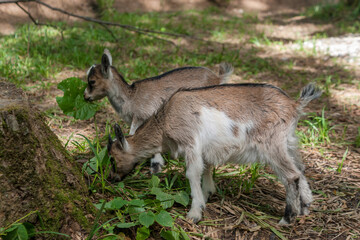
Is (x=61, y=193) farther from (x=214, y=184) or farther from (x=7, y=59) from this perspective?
(x=7, y=59)

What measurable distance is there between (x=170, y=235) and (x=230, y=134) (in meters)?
1.17

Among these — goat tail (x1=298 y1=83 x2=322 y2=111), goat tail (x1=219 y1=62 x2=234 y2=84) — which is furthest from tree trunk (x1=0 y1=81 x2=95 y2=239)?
goat tail (x1=219 y1=62 x2=234 y2=84)

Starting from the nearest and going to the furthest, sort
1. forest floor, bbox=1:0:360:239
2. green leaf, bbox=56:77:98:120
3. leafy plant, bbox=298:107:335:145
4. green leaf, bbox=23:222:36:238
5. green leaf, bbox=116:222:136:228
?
green leaf, bbox=23:222:36:238 → green leaf, bbox=116:222:136:228 → forest floor, bbox=1:0:360:239 → green leaf, bbox=56:77:98:120 → leafy plant, bbox=298:107:335:145

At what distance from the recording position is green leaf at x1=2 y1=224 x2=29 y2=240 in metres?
2.40

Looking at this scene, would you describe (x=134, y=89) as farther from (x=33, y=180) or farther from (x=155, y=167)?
(x=33, y=180)

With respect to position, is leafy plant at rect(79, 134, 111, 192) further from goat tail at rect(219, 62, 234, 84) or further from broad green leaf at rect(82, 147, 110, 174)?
goat tail at rect(219, 62, 234, 84)

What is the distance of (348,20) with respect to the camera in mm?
11750

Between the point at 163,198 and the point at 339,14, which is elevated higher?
the point at 339,14

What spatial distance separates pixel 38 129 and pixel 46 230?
0.82 meters

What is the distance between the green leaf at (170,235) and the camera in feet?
9.25

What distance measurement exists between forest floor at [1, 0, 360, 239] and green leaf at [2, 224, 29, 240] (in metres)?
0.82

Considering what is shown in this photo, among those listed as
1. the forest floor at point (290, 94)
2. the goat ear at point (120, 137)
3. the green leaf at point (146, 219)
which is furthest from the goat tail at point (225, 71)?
the green leaf at point (146, 219)

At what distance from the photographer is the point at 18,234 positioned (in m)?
2.40

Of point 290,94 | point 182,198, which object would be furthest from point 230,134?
point 290,94
